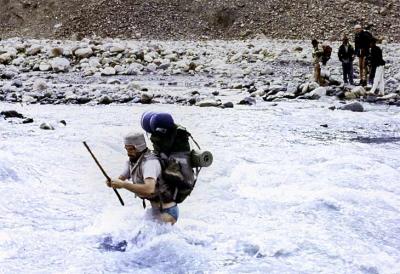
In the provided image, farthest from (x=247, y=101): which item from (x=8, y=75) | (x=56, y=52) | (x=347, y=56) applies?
(x=56, y=52)

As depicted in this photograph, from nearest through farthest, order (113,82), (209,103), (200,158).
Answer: (200,158) → (209,103) → (113,82)

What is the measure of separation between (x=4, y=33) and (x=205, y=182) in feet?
115

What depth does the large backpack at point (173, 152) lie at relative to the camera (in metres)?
5.71

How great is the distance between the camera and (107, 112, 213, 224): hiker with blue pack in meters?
5.68

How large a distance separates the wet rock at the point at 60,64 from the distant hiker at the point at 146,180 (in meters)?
17.3

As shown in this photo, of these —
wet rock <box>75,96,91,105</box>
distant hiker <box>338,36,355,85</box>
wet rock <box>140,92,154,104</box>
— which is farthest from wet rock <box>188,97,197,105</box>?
distant hiker <box>338,36,355,85</box>

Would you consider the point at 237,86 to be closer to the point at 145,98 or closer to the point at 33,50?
the point at 145,98

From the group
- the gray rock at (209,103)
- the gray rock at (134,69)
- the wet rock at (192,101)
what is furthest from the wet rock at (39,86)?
the gray rock at (209,103)

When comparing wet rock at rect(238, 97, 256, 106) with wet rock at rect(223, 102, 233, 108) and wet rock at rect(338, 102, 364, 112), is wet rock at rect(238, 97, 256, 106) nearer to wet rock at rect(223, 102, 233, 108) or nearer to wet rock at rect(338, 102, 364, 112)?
wet rock at rect(223, 102, 233, 108)

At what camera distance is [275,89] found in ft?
56.4

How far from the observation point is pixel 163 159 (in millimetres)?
5797

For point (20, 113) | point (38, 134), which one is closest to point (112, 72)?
point (20, 113)

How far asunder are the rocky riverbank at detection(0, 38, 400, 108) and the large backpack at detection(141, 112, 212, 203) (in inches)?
365

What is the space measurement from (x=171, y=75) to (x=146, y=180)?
16.9 meters
